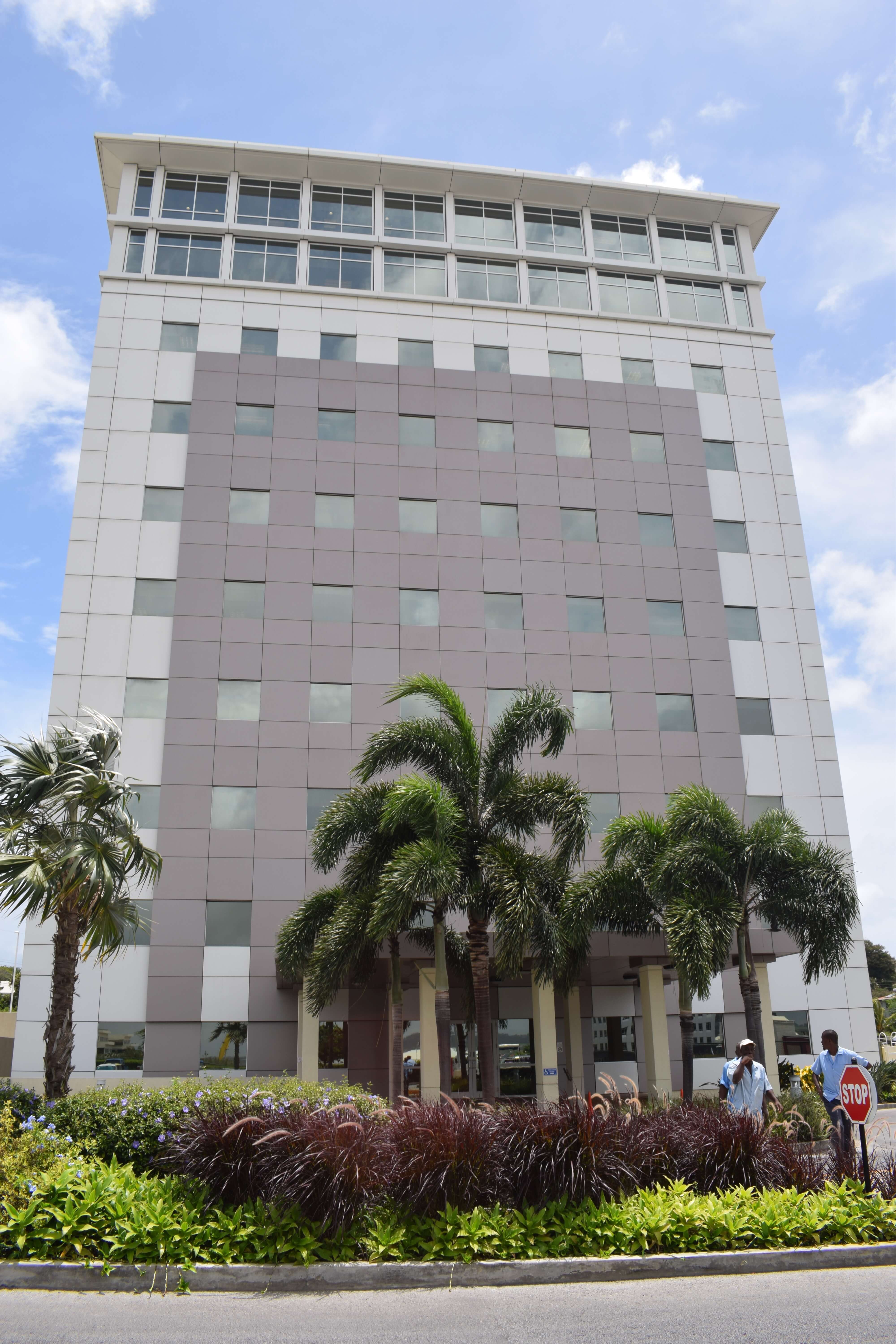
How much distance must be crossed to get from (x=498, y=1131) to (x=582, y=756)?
20.1 metres

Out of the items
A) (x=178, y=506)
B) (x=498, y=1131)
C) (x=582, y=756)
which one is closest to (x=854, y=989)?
(x=582, y=756)

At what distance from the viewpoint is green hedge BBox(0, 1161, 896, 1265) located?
934 centimetres

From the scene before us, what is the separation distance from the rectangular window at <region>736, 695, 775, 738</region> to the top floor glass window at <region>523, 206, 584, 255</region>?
59.4 ft

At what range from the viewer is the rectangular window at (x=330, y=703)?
29.5 meters

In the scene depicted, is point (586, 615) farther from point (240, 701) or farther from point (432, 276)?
point (432, 276)

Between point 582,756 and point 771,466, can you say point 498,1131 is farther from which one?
point 771,466

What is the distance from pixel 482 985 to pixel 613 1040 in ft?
36.1

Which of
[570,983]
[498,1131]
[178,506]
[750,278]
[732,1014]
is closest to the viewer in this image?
[498,1131]

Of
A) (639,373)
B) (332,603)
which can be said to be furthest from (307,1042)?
(639,373)

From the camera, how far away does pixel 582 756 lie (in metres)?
30.2

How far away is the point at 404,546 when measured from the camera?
104 feet

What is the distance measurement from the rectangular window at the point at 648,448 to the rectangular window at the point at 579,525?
3.02 m

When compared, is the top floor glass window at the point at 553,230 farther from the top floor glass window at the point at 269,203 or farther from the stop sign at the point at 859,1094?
the stop sign at the point at 859,1094

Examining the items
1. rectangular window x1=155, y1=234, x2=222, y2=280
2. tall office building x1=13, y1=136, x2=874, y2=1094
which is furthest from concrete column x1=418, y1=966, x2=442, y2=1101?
rectangular window x1=155, y1=234, x2=222, y2=280
